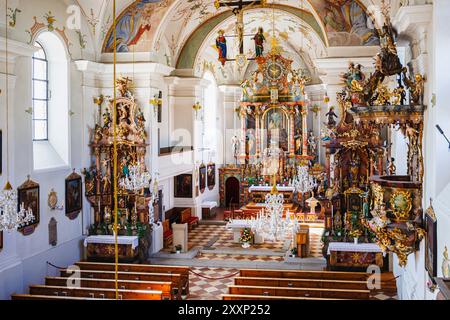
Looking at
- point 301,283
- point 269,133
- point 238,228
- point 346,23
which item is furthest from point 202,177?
point 301,283

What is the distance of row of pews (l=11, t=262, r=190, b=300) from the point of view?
36.5 feet

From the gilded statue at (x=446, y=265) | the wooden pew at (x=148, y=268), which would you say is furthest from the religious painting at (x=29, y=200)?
the gilded statue at (x=446, y=265)

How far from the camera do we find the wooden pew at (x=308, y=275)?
12.4 m

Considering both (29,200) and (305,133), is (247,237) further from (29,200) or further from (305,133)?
(305,133)

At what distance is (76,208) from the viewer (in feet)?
49.9

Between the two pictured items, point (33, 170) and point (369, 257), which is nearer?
point (33, 170)

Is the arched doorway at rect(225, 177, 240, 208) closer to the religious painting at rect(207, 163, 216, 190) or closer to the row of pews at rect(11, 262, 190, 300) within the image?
the religious painting at rect(207, 163, 216, 190)

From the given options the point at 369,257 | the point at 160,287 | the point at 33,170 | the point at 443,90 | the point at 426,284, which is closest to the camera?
the point at 443,90

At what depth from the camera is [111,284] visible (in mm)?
11930

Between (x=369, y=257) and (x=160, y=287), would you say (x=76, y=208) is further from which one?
(x=369, y=257)

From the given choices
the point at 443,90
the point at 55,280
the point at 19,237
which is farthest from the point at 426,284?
the point at 19,237

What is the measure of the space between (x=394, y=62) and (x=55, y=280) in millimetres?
9027

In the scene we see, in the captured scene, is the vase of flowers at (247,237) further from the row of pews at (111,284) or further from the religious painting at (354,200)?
the row of pews at (111,284)

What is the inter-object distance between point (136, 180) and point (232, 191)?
11.3 meters
